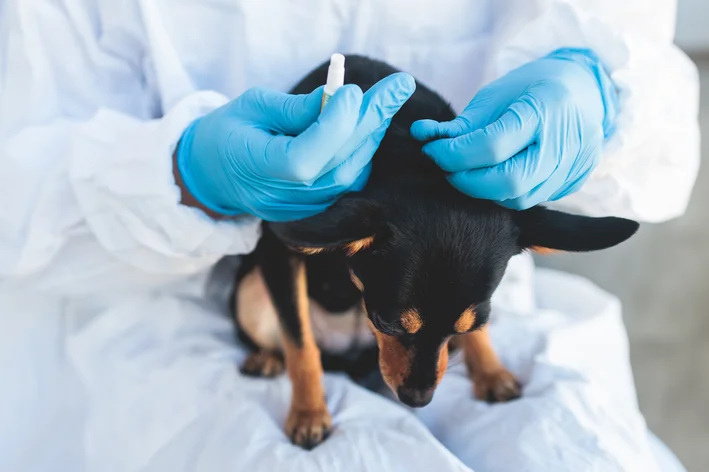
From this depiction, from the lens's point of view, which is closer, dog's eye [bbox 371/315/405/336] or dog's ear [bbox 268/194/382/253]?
dog's ear [bbox 268/194/382/253]

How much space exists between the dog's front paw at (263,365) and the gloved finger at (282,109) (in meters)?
0.45

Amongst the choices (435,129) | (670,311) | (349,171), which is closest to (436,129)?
(435,129)

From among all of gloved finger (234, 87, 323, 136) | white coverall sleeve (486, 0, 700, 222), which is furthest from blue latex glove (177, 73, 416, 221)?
white coverall sleeve (486, 0, 700, 222)

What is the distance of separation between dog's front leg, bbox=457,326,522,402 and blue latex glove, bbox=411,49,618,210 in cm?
30

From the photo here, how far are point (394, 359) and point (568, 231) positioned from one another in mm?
Answer: 261

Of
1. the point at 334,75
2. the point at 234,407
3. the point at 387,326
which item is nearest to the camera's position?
the point at 334,75

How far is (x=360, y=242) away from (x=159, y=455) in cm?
42

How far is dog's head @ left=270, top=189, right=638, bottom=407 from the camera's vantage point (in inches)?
25.5

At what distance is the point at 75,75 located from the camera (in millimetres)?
880

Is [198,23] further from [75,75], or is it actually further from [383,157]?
[383,157]

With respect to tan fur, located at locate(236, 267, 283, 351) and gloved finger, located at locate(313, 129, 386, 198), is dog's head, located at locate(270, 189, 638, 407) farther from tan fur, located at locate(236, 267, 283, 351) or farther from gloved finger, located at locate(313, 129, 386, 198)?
tan fur, located at locate(236, 267, 283, 351)

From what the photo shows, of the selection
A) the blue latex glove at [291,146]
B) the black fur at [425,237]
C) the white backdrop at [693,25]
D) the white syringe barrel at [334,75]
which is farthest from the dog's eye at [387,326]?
the white backdrop at [693,25]

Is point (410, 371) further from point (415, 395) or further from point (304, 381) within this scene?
point (304, 381)

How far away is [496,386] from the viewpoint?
95 centimetres
